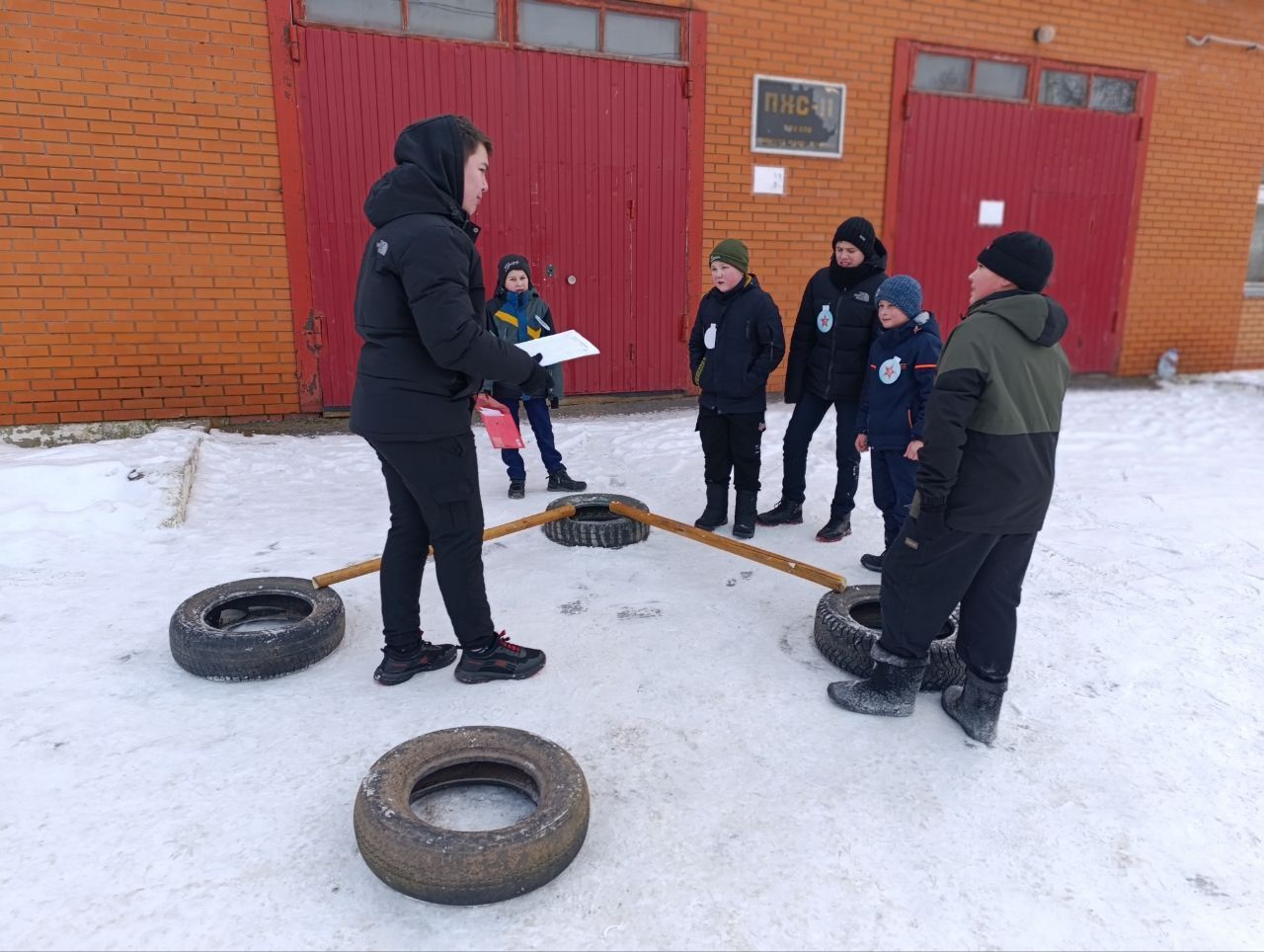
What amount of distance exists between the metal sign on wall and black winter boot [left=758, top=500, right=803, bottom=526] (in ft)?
13.9

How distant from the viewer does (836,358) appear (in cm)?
438

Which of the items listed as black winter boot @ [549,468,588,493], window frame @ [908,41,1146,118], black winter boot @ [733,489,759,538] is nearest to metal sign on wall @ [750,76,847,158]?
window frame @ [908,41,1146,118]

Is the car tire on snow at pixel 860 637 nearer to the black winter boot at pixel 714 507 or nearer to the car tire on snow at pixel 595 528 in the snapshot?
the car tire on snow at pixel 595 528

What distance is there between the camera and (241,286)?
20.9 feet

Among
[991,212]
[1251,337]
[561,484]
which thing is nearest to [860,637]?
[561,484]

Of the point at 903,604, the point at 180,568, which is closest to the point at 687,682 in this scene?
the point at 903,604

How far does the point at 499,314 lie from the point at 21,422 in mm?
3899

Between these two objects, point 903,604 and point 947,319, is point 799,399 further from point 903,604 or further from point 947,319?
point 947,319

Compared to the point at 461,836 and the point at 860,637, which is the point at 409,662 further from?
the point at 860,637

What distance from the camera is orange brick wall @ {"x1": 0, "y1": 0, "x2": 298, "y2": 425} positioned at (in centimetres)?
570

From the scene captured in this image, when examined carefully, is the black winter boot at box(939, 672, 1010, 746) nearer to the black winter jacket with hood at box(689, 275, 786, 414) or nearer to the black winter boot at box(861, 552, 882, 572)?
the black winter boot at box(861, 552, 882, 572)

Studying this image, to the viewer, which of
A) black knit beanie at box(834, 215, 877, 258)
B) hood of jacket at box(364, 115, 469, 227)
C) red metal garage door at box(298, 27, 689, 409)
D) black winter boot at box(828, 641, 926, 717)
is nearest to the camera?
hood of jacket at box(364, 115, 469, 227)

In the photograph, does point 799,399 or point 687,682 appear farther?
point 799,399

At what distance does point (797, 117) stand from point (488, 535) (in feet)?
19.5
